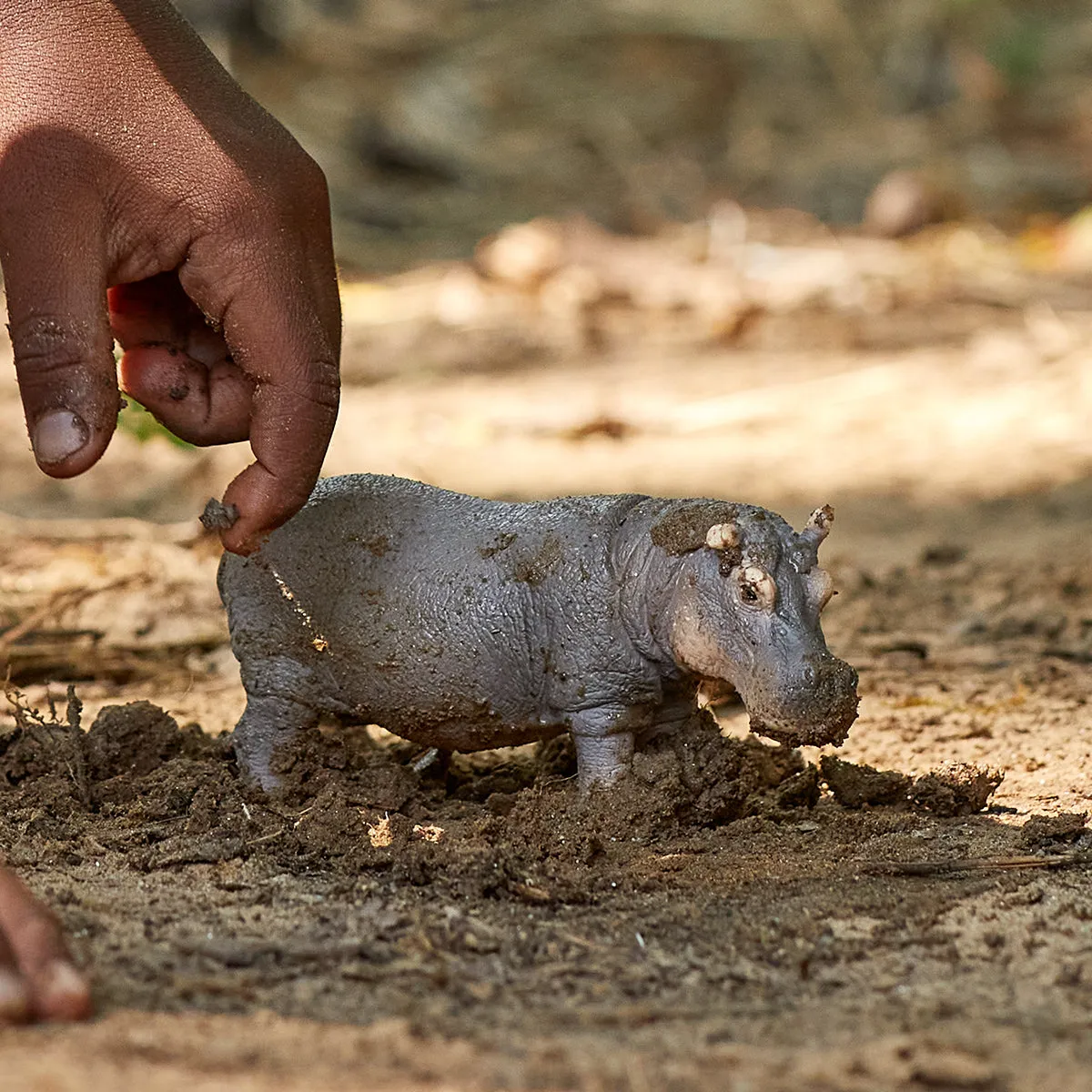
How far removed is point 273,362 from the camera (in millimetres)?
3182

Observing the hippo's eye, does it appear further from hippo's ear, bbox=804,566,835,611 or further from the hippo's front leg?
the hippo's front leg

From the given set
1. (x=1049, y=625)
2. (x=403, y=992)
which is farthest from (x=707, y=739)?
(x=1049, y=625)

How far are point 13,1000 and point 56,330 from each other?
4.00ft

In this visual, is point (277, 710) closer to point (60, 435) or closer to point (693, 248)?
point (60, 435)

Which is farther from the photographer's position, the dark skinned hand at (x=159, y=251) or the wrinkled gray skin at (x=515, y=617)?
the wrinkled gray skin at (x=515, y=617)

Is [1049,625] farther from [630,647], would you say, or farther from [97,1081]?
[97,1081]

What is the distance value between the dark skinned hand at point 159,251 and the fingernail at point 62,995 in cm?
99

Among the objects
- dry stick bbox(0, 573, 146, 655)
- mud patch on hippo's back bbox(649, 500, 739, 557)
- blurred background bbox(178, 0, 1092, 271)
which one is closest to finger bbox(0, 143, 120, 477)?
mud patch on hippo's back bbox(649, 500, 739, 557)

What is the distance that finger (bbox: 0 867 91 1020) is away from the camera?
227cm

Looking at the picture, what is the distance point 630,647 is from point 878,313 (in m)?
6.52


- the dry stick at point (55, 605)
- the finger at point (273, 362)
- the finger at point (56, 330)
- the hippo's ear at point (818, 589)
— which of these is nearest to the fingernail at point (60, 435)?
the finger at point (56, 330)

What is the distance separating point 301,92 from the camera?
528 inches

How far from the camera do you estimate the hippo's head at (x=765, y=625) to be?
3.18 m

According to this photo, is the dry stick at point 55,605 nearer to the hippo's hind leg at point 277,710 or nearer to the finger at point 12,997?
the hippo's hind leg at point 277,710
